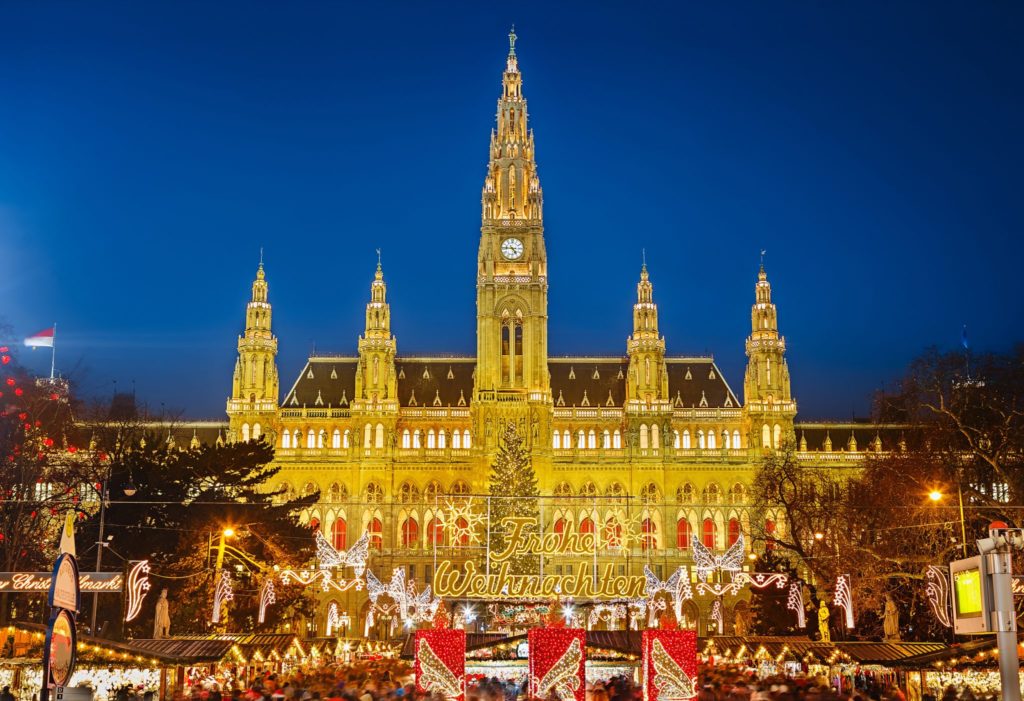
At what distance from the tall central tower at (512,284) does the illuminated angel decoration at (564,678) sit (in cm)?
6347

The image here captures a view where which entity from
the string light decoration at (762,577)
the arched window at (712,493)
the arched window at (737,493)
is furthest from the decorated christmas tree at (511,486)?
the string light decoration at (762,577)

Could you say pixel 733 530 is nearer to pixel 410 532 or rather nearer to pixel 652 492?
pixel 652 492

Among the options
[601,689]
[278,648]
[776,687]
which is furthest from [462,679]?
[278,648]

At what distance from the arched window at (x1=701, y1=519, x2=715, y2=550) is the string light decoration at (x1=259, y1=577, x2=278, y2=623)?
163 ft

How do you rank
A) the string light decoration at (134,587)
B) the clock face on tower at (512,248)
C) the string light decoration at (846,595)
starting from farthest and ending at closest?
the clock face on tower at (512,248) < the string light decoration at (846,595) < the string light decoration at (134,587)

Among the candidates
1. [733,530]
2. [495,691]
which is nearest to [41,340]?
[495,691]

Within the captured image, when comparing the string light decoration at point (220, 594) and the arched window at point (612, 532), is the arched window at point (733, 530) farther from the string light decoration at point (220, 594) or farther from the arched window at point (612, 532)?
the string light decoration at point (220, 594)

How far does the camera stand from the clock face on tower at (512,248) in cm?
9719

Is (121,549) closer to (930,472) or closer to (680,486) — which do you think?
(930,472)

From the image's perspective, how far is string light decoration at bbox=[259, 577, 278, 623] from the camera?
47169mm

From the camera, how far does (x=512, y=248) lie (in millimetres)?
97312

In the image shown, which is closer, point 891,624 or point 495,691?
point 495,691

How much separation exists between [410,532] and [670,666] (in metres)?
66.1

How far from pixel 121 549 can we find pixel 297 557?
8.10 metres
